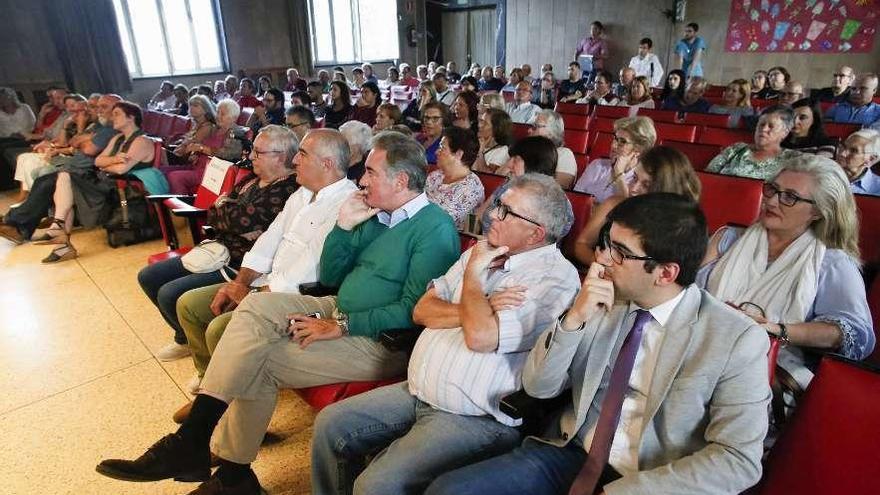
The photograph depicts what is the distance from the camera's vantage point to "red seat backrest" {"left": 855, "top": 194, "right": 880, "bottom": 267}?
208 cm

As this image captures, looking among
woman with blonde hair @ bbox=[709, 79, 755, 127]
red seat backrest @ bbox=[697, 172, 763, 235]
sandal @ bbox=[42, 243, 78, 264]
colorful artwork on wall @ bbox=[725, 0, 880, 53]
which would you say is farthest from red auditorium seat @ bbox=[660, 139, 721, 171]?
colorful artwork on wall @ bbox=[725, 0, 880, 53]

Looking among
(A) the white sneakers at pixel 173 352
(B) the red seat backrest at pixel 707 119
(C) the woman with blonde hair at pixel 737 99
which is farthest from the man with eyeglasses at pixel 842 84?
(A) the white sneakers at pixel 173 352

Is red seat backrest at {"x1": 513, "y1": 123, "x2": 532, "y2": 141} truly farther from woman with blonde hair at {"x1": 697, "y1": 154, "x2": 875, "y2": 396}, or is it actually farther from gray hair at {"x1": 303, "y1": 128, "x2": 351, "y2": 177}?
woman with blonde hair at {"x1": 697, "y1": 154, "x2": 875, "y2": 396}

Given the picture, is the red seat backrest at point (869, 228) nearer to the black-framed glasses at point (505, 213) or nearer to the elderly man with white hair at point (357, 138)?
the black-framed glasses at point (505, 213)

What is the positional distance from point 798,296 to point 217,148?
15.1 feet

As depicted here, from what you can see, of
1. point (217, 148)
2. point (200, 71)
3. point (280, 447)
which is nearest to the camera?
point (280, 447)

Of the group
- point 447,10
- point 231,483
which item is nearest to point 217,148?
point 231,483

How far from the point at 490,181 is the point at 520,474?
1.82 m

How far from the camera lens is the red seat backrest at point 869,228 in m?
2.08

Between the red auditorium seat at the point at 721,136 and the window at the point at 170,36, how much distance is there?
35.2 feet

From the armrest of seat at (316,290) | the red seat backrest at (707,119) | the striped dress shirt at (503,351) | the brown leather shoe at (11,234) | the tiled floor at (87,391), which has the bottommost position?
the tiled floor at (87,391)

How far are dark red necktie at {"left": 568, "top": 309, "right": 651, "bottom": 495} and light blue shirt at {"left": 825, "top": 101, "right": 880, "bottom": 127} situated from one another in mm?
5313

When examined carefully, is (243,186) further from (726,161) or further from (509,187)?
(726,161)

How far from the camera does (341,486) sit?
1519 millimetres
